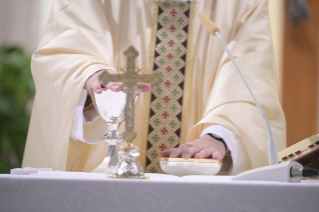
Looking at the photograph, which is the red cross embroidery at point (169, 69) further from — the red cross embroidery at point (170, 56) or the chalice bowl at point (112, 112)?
the chalice bowl at point (112, 112)

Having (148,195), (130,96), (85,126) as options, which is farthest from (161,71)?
(148,195)

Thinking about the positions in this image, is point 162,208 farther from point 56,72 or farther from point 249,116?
point 56,72

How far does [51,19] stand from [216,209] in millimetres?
1572

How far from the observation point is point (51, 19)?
6.54 ft

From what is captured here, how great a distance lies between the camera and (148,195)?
2.38 ft

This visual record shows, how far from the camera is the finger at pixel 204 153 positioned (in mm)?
1271

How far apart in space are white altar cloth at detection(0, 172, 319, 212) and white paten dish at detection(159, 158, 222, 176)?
1.44 ft

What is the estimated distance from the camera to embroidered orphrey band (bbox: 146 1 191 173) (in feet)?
6.88

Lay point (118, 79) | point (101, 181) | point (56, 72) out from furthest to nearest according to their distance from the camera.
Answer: point (56, 72) < point (118, 79) < point (101, 181)

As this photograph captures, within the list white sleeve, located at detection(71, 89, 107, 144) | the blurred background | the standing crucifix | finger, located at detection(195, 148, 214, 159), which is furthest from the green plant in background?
the standing crucifix

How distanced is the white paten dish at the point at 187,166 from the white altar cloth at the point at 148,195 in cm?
44

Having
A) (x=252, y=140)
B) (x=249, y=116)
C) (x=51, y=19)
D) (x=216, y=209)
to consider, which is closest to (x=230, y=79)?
(x=249, y=116)

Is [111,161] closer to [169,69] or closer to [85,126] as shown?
[85,126]

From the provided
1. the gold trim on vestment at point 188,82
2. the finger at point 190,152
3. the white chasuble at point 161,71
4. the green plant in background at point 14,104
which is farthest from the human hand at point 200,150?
the green plant in background at point 14,104
